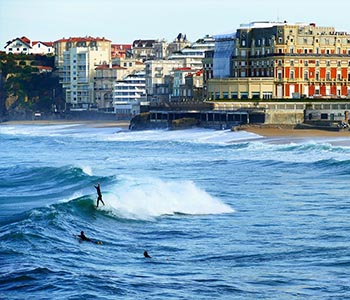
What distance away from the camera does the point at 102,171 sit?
55.2 metres

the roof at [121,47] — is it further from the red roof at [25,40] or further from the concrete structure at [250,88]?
the concrete structure at [250,88]

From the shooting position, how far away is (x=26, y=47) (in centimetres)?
19125

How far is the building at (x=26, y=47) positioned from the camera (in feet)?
626

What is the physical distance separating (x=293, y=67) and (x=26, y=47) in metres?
94.0

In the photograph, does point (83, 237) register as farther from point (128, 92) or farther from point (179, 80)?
point (128, 92)

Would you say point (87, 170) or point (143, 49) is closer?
point (87, 170)

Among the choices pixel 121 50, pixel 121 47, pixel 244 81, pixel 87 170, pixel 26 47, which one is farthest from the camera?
pixel 121 47

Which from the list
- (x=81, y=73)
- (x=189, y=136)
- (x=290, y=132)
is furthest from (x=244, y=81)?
(x=81, y=73)

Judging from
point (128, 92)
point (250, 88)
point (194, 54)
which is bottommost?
point (128, 92)

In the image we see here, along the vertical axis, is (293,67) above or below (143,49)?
below

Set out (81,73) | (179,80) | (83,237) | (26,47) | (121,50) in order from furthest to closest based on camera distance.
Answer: (121,50) < (26,47) < (81,73) < (179,80) < (83,237)

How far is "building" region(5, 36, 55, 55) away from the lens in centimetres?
19075

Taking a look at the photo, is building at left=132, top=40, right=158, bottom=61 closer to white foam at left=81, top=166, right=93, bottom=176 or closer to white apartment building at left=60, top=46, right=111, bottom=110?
white apartment building at left=60, top=46, right=111, bottom=110

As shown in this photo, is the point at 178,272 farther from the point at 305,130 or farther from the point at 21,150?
the point at 305,130
